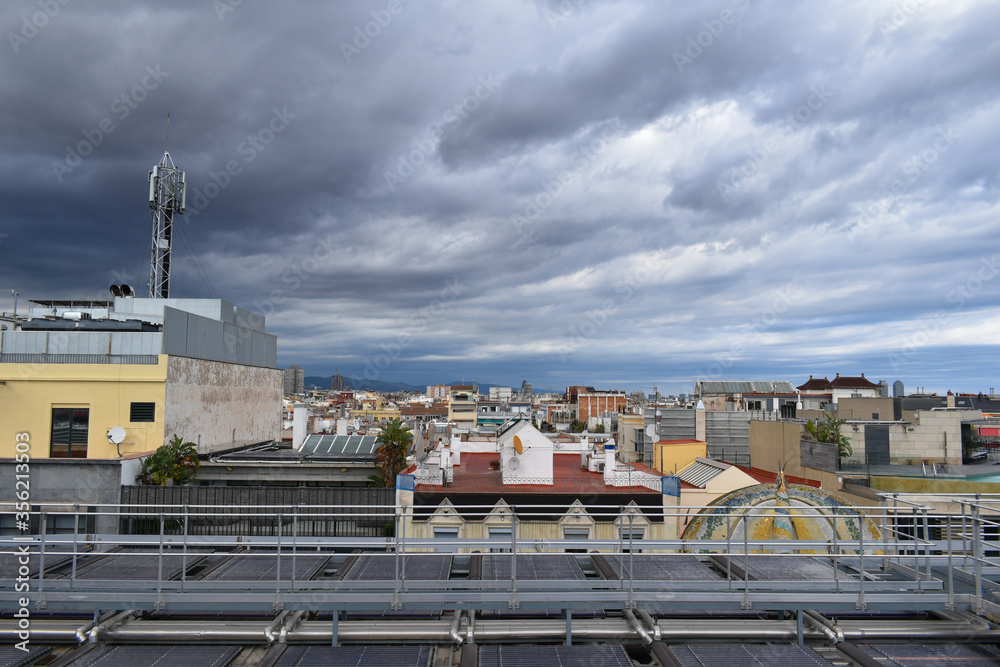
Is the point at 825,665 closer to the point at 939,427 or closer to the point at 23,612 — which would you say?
the point at 23,612

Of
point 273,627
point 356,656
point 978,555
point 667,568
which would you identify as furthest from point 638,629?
point 978,555

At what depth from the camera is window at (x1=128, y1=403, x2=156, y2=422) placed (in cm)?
2962

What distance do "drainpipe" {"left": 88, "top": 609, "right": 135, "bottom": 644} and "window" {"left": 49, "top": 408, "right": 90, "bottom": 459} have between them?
26.5m

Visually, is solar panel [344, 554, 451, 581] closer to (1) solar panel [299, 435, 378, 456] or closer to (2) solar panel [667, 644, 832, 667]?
(2) solar panel [667, 644, 832, 667]

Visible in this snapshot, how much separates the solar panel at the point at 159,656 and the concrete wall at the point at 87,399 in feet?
83.8

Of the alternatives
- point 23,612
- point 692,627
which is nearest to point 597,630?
point 692,627

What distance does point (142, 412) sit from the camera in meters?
29.8

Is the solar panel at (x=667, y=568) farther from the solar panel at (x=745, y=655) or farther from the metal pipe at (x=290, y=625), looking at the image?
the metal pipe at (x=290, y=625)

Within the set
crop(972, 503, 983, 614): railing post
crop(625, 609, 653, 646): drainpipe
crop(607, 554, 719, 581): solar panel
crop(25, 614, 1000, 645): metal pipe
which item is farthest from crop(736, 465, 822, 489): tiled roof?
crop(625, 609, 653, 646): drainpipe

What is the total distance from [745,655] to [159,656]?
293 inches

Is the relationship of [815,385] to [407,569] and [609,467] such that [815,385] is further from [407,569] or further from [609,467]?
[407,569]

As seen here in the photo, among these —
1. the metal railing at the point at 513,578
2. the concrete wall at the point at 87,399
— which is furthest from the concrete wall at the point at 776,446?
the concrete wall at the point at 87,399

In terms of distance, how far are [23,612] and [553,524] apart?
53.2ft

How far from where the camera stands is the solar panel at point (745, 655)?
23.7 ft
